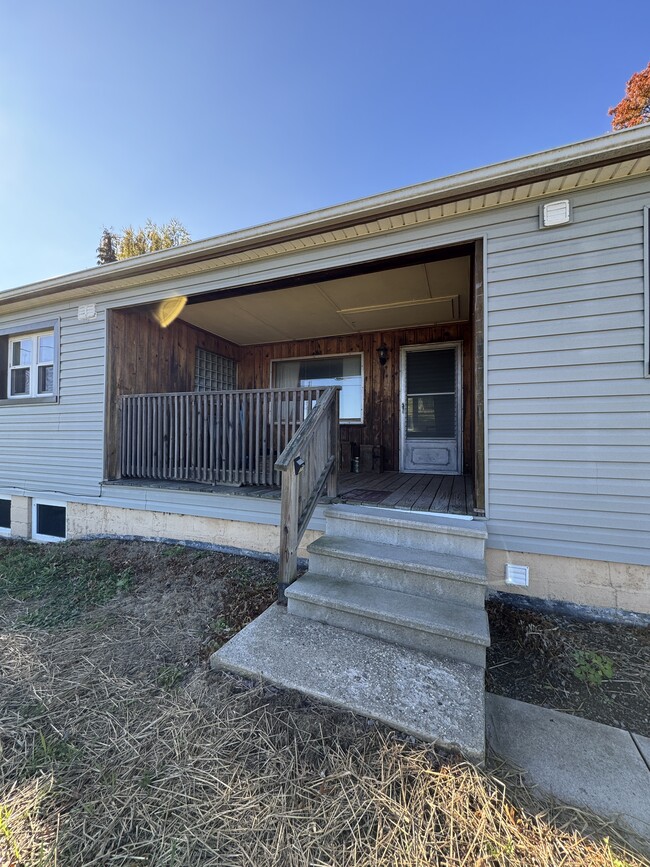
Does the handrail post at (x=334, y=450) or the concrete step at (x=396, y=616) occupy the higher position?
the handrail post at (x=334, y=450)

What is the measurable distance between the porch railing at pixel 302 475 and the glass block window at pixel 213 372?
3.67 meters

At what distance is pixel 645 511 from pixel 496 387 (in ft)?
4.31

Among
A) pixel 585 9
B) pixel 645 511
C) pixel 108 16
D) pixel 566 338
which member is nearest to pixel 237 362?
pixel 108 16

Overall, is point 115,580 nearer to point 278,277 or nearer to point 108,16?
point 278,277

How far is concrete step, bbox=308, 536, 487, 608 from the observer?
229 centimetres

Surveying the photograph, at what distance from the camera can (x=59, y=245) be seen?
1052 cm

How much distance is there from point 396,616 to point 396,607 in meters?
0.09

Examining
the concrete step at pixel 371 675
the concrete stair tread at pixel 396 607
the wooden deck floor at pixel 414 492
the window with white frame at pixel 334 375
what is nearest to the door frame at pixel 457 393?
the wooden deck floor at pixel 414 492

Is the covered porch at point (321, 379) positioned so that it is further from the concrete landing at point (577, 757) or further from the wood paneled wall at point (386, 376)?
the concrete landing at point (577, 757)

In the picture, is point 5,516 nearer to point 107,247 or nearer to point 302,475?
point 302,475

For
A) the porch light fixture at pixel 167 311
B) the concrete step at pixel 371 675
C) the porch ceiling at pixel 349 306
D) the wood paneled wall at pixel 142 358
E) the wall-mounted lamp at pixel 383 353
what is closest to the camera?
the concrete step at pixel 371 675

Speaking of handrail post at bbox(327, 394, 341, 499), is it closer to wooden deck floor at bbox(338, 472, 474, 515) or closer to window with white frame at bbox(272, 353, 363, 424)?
wooden deck floor at bbox(338, 472, 474, 515)

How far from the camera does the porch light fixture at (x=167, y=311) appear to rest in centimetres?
494

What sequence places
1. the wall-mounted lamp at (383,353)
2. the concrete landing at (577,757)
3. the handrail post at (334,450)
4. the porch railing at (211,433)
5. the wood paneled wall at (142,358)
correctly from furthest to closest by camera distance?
the wall-mounted lamp at (383,353)
the wood paneled wall at (142,358)
the porch railing at (211,433)
the handrail post at (334,450)
the concrete landing at (577,757)
